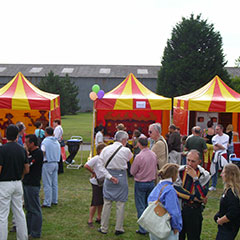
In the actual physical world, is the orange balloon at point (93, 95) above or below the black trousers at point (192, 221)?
above

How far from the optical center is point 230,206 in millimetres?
3297

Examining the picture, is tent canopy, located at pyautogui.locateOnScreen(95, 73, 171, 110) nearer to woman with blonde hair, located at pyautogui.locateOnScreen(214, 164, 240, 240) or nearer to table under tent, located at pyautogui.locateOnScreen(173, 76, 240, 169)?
table under tent, located at pyautogui.locateOnScreen(173, 76, 240, 169)

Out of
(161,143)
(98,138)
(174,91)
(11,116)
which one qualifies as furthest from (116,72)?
(161,143)

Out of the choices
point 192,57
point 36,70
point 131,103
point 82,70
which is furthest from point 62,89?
point 131,103

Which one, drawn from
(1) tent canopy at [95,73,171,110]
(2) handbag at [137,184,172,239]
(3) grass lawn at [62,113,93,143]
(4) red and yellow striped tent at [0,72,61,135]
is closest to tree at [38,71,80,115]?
(3) grass lawn at [62,113,93,143]

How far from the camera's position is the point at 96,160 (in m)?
5.06

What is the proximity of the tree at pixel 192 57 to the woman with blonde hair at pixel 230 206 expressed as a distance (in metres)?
25.2

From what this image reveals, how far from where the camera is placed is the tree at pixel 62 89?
111 feet

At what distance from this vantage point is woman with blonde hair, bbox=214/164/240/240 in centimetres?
328

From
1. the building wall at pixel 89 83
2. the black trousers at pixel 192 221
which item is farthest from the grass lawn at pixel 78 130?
the building wall at pixel 89 83

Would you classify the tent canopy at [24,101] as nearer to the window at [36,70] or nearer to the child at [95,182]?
the child at [95,182]

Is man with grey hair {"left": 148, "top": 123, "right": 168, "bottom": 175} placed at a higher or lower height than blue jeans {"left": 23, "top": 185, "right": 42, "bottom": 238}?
higher

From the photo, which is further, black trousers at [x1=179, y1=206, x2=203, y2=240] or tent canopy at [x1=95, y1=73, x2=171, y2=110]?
tent canopy at [x1=95, y1=73, x2=171, y2=110]

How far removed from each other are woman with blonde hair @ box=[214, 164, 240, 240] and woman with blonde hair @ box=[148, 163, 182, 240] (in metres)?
0.49
